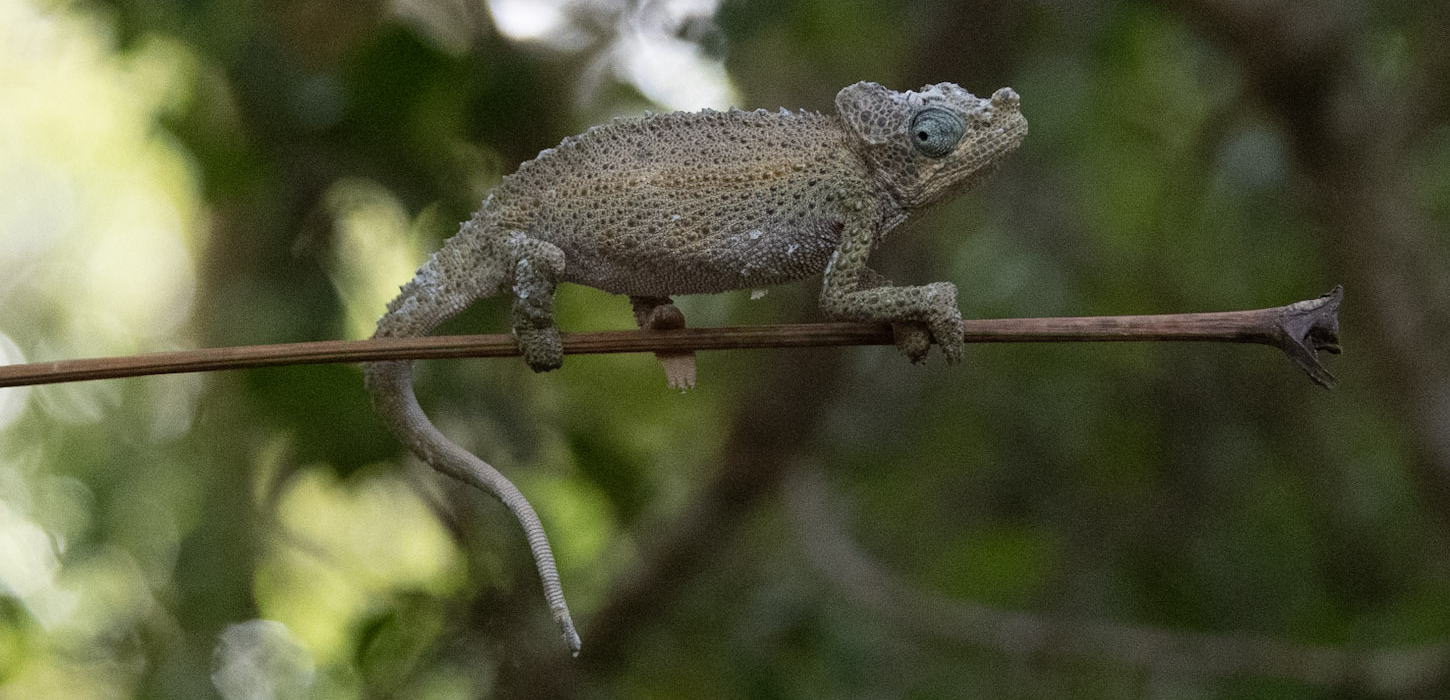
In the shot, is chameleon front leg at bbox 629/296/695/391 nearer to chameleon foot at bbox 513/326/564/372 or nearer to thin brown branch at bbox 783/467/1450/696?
chameleon foot at bbox 513/326/564/372

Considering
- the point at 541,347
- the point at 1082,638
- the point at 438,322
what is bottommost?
the point at 541,347

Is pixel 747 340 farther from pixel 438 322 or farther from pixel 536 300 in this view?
pixel 438 322

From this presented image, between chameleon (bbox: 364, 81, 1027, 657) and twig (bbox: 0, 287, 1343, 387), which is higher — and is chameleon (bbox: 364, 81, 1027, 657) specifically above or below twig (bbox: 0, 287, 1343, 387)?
above

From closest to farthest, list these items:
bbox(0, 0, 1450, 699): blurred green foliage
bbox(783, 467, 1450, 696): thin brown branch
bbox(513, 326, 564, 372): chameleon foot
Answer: bbox(513, 326, 564, 372): chameleon foot, bbox(0, 0, 1450, 699): blurred green foliage, bbox(783, 467, 1450, 696): thin brown branch

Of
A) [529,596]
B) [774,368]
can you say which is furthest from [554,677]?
[774,368]

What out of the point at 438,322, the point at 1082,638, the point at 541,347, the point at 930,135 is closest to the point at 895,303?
the point at 930,135

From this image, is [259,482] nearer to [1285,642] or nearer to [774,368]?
[774,368]

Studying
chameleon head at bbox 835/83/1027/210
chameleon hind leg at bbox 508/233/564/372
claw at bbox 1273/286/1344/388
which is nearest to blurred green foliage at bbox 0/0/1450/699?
chameleon hind leg at bbox 508/233/564/372
